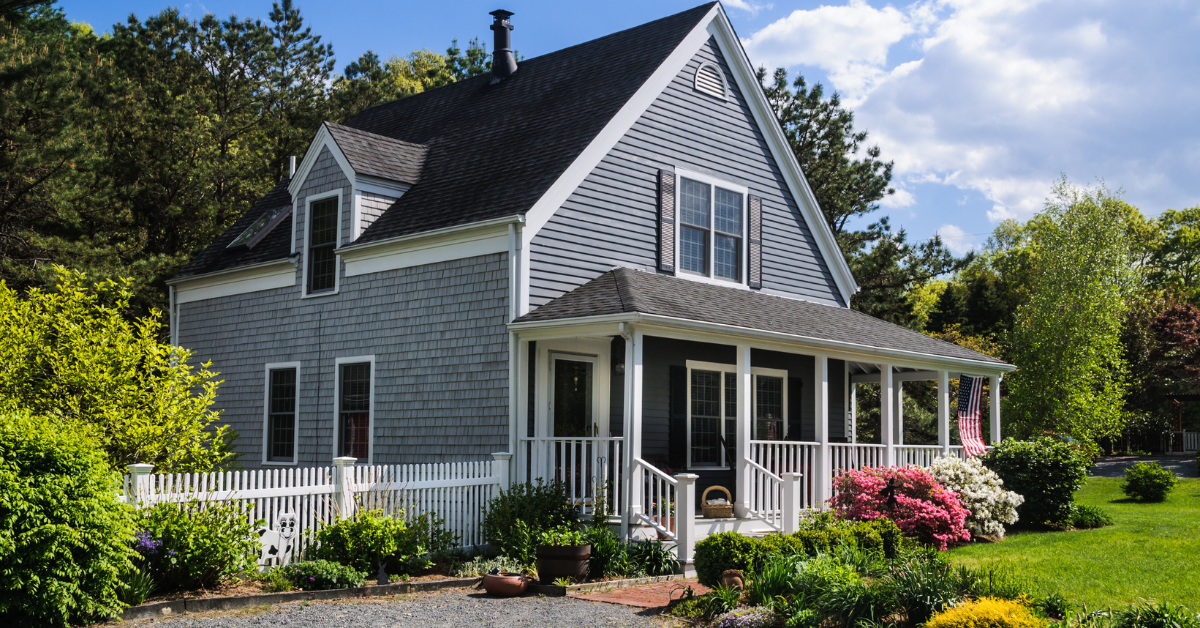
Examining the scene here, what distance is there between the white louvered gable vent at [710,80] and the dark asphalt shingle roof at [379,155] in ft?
15.9

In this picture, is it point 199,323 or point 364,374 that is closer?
point 364,374

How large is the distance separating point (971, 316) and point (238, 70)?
34337 millimetres

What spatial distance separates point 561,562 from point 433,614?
6.38ft

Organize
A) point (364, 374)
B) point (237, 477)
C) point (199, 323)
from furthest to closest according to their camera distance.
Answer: point (199, 323), point (364, 374), point (237, 477)

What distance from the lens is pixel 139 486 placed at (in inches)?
368

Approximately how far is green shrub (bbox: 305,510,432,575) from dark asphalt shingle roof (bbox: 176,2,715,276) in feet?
15.1

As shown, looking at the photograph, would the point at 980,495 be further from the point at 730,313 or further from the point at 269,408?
the point at 269,408

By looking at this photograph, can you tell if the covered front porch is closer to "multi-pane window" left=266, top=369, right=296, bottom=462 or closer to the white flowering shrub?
the white flowering shrub

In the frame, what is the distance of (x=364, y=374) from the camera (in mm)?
15352

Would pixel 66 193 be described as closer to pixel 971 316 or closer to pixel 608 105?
pixel 608 105

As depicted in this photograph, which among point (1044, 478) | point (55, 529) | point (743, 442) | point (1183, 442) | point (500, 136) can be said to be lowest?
point (1183, 442)

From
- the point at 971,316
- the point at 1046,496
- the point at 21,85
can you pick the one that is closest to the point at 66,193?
the point at 21,85

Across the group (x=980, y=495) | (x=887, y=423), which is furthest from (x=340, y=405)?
(x=980, y=495)

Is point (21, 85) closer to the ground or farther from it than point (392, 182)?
farther from it
